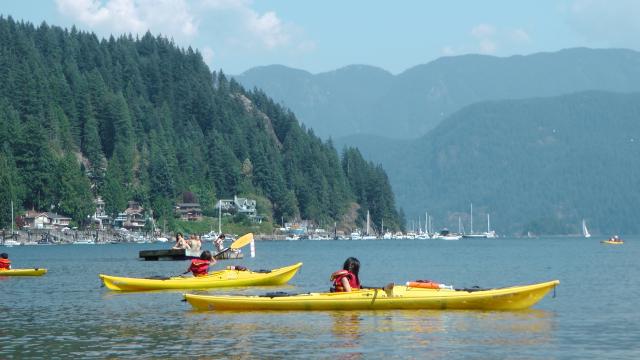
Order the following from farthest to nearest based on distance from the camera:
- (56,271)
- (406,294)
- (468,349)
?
(56,271) → (406,294) → (468,349)

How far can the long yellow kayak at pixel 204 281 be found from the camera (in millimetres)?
60156

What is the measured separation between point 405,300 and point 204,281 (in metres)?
16.8

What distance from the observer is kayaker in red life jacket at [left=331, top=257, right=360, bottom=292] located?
45984 mm

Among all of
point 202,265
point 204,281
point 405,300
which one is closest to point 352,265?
point 405,300

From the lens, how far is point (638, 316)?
47.2 m

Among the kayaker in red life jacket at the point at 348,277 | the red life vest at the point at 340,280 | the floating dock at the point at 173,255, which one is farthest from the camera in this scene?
the floating dock at the point at 173,255

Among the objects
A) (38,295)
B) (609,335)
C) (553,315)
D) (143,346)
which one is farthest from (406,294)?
(38,295)

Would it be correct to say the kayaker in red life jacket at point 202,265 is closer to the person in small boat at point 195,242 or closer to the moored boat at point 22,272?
the moored boat at point 22,272

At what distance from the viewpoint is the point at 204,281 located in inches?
2359

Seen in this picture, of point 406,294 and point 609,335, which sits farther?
point 406,294

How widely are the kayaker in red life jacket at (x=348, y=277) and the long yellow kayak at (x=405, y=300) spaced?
1.60 feet

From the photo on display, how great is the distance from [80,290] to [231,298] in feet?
70.2

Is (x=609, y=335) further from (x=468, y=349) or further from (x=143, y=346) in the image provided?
(x=143, y=346)

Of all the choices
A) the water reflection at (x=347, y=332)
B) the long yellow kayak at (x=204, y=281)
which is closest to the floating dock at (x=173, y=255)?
the long yellow kayak at (x=204, y=281)
